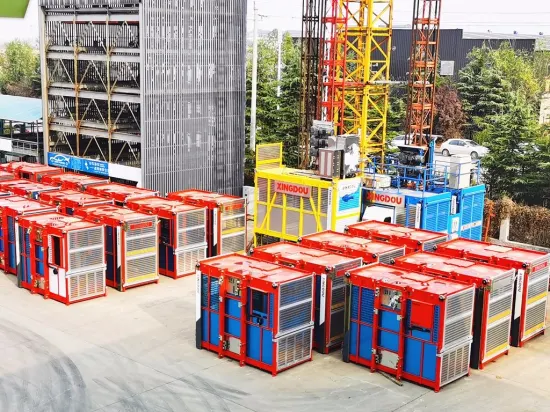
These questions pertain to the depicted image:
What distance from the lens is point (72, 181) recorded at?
2725 centimetres

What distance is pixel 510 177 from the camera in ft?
98.5

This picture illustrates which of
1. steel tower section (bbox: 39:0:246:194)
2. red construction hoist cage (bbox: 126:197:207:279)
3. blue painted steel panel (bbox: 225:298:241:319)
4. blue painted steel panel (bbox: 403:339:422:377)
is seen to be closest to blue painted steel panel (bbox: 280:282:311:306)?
blue painted steel panel (bbox: 225:298:241:319)

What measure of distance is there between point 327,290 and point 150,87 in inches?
593

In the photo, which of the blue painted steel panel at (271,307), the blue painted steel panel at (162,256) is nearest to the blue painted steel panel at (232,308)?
the blue painted steel panel at (271,307)

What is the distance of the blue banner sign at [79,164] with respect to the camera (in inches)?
1217

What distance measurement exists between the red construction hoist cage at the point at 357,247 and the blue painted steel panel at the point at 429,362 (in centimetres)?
336

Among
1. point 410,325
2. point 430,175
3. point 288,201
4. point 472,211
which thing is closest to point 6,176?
point 288,201

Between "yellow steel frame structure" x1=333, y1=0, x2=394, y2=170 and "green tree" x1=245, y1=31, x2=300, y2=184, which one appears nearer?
"yellow steel frame structure" x1=333, y1=0, x2=394, y2=170

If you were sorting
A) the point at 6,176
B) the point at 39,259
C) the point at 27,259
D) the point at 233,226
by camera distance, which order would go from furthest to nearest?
the point at 6,176 → the point at 233,226 → the point at 27,259 → the point at 39,259

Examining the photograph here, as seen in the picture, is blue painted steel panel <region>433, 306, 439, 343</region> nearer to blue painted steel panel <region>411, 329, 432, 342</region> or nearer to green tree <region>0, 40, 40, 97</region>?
blue painted steel panel <region>411, 329, 432, 342</region>

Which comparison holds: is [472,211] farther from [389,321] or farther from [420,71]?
[389,321]

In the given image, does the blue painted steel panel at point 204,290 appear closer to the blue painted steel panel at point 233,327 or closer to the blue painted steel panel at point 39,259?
the blue painted steel panel at point 233,327

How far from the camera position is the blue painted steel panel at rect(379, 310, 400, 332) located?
14656mm

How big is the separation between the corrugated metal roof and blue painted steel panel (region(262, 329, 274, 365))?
23825 millimetres
